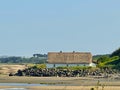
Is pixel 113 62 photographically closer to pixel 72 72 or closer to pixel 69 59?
pixel 69 59

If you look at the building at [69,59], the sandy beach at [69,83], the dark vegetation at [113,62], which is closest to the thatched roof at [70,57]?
the building at [69,59]

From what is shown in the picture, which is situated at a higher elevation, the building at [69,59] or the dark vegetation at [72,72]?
the building at [69,59]

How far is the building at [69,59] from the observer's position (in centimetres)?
7950

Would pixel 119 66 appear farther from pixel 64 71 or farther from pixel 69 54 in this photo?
pixel 69 54

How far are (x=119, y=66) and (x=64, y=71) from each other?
667 centimetres

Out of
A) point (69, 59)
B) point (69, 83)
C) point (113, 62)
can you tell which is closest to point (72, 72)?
point (113, 62)

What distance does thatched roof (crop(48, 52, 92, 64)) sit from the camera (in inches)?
3140

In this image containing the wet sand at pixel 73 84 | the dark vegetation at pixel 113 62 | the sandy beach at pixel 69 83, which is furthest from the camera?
the dark vegetation at pixel 113 62

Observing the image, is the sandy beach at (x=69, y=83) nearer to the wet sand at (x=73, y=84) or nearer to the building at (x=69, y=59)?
the wet sand at (x=73, y=84)

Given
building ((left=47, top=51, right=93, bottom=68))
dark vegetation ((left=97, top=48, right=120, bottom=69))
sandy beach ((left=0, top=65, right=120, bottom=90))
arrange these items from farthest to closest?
1. building ((left=47, top=51, right=93, bottom=68))
2. dark vegetation ((left=97, top=48, right=120, bottom=69))
3. sandy beach ((left=0, top=65, right=120, bottom=90))

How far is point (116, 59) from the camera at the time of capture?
7450cm

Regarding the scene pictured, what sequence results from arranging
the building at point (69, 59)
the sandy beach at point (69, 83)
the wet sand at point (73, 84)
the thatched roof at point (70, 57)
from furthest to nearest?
the thatched roof at point (70, 57)
the building at point (69, 59)
the sandy beach at point (69, 83)
the wet sand at point (73, 84)

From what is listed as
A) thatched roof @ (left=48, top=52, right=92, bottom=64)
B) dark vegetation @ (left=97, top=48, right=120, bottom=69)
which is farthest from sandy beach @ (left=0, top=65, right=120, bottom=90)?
thatched roof @ (left=48, top=52, right=92, bottom=64)

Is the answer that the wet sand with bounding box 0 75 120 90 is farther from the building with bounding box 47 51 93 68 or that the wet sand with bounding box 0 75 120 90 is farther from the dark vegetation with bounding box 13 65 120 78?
the building with bounding box 47 51 93 68
